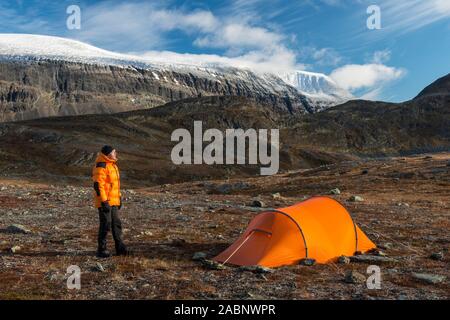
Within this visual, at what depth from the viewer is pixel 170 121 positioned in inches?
7756

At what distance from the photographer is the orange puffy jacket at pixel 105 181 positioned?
15266 mm

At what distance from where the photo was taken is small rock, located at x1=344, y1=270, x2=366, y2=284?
12.7 metres

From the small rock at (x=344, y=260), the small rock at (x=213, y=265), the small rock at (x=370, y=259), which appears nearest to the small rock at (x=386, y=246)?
the small rock at (x=370, y=259)

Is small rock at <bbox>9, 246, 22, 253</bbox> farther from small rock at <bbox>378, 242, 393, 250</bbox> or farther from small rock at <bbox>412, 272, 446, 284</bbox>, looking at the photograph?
small rock at <bbox>378, 242, 393, 250</bbox>

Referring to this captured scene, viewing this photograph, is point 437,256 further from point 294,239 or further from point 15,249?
point 15,249

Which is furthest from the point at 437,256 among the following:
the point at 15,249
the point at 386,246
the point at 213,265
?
the point at 15,249

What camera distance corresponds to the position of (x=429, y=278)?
13.1 metres

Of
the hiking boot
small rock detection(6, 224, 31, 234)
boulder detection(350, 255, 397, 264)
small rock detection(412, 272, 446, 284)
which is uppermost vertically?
small rock detection(6, 224, 31, 234)

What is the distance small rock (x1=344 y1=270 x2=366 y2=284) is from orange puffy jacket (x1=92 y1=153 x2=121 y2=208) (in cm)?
780

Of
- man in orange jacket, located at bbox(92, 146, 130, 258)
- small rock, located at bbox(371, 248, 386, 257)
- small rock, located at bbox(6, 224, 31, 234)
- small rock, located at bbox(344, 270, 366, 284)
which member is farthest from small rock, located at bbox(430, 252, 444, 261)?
small rock, located at bbox(6, 224, 31, 234)

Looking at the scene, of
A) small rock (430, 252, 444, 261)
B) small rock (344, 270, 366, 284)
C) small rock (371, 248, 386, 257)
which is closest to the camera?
small rock (344, 270, 366, 284)

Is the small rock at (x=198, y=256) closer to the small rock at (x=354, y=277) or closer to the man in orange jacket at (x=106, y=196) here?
the man in orange jacket at (x=106, y=196)

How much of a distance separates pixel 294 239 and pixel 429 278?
4.07m
